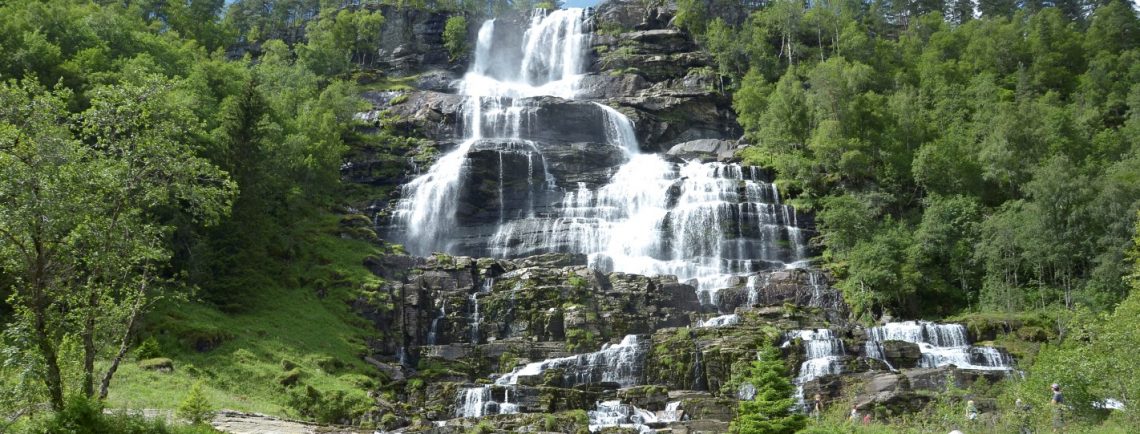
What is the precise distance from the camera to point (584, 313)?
3612 cm

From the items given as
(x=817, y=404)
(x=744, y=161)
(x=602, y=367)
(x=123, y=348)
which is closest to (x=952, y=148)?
(x=744, y=161)

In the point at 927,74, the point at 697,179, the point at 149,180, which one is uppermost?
the point at 927,74

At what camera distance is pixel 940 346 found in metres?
32.1

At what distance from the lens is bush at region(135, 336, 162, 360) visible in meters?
25.5

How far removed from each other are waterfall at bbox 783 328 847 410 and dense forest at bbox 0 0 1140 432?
6.34 meters

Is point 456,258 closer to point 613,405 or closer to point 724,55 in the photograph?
point 613,405

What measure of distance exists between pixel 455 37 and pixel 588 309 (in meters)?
51.1

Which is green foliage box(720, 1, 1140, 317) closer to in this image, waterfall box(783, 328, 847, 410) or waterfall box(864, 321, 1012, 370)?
waterfall box(864, 321, 1012, 370)

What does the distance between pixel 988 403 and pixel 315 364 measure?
23.0 meters

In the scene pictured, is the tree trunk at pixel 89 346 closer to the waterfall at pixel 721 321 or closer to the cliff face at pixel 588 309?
the cliff face at pixel 588 309

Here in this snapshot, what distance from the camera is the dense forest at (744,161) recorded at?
15.2 metres

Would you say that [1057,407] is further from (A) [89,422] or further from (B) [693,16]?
(B) [693,16]

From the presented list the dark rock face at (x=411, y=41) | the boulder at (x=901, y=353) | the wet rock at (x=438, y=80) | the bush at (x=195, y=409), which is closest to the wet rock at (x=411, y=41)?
the dark rock face at (x=411, y=41)

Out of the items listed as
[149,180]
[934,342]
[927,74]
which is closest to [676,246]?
[934,342]
